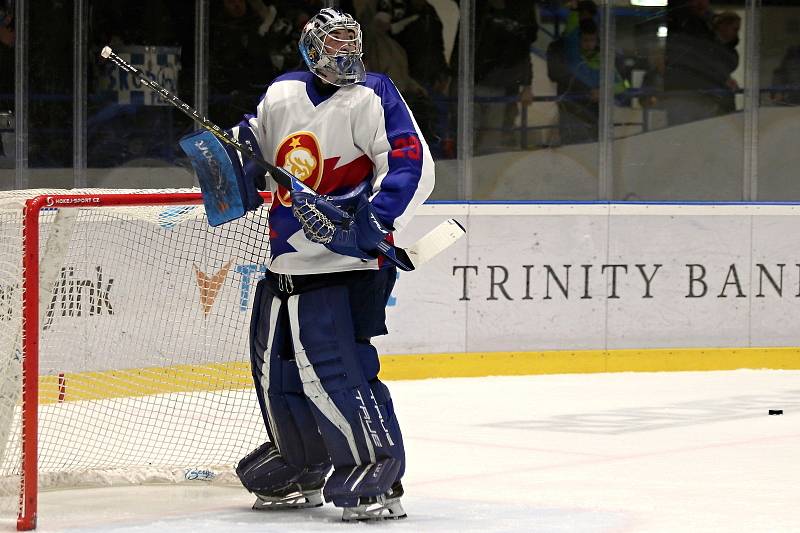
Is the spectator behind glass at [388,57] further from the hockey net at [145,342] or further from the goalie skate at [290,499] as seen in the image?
the goalie skate at [290,499]

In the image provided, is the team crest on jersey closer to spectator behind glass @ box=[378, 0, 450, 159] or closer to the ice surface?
the ice surface

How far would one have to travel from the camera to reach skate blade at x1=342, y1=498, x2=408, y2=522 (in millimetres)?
4047

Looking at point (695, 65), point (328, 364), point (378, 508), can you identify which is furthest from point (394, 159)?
point (695, 65)

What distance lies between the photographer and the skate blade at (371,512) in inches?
159

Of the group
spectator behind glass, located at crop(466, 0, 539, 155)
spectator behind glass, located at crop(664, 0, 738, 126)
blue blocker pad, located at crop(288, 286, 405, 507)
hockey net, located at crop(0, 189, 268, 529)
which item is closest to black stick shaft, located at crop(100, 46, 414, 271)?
blue blocker pad, located at crop(288, 286, 405, 507)

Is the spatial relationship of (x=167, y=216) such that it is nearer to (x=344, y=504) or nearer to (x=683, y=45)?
(x=344, y=504)

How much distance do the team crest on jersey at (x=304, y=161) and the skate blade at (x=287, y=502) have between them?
2.47ft

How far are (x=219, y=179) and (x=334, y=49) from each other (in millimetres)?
413

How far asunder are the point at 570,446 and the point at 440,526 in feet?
5.19

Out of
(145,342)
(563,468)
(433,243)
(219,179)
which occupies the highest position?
(219,179)

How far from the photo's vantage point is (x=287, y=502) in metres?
4.30

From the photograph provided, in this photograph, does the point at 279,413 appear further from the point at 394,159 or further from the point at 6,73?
the point at 6,73

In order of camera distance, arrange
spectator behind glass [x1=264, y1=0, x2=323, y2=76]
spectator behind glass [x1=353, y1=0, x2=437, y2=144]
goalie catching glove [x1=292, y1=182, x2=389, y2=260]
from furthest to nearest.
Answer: spectator behind glass [x1=353, y1=0, x2=437, y2=144] < spectator behind glass [x1=264, y1=0, x2=323, y2=76] < goalie catching glove [x1=292, y1=182, x2=389, y2=260]

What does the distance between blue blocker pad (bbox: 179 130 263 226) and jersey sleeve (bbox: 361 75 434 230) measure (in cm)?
32
